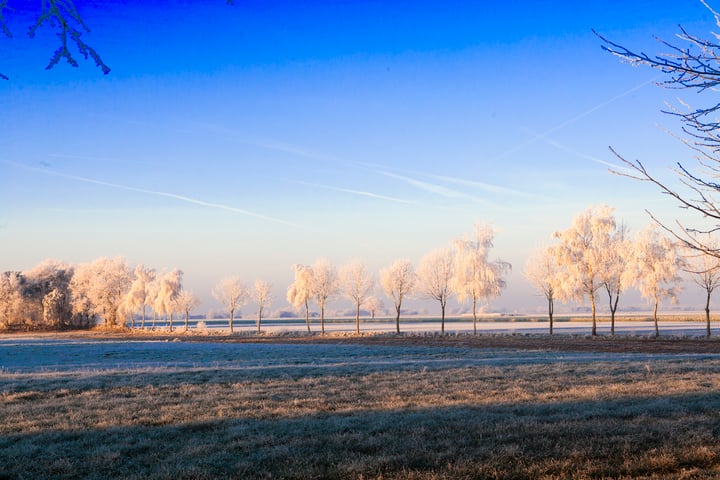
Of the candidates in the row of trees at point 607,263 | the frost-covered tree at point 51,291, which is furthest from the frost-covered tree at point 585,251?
the frost-covered tree at point 51,291

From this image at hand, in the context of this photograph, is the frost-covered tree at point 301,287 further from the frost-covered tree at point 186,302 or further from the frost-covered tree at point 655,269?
the frost-covered tree at point 655,269

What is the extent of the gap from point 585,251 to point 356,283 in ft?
93.0

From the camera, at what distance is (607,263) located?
53.6 m

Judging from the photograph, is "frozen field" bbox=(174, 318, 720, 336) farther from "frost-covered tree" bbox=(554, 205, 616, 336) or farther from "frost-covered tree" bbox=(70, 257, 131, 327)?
"frost-covered tree" bbox=(70, 257, 131, 327)

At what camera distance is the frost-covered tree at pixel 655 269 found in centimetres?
5200

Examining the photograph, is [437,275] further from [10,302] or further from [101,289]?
[10,302]

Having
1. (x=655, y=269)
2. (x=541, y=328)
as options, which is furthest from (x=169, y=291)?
(x=655, y=269)

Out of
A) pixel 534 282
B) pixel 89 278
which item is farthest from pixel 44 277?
pixel 534 282

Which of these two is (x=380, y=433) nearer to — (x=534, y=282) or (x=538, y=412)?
(x=538, y=412)

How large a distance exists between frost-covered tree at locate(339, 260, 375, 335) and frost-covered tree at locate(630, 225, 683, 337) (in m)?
31.2

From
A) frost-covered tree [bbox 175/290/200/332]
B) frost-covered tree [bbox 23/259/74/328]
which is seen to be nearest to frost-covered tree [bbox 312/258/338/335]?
frost-covered tree [bbox 175/290/200/332]

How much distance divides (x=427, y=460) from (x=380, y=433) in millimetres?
1850

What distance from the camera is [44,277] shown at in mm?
96062

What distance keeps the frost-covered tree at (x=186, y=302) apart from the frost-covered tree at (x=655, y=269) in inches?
2433
